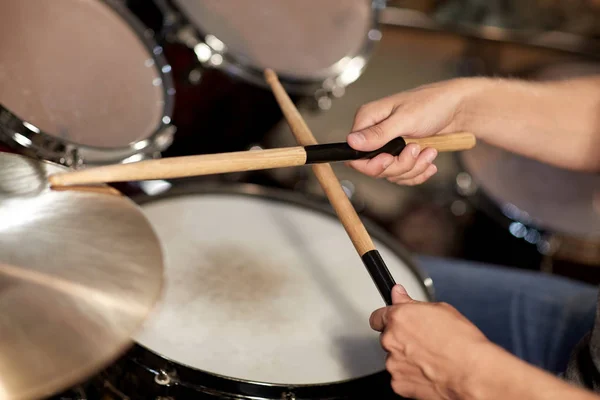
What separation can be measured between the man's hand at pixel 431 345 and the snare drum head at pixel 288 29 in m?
→ 0.63

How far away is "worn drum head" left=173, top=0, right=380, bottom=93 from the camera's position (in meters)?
1.19

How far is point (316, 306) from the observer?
3.00 ft

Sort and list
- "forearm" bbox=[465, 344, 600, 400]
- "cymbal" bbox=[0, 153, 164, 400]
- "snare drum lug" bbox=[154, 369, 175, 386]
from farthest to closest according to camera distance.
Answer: "snare drum lug" bbox=[154, 369, 175, 386] < "forearm" bbox=[465, 344, 600, 400] < "cymbal" bbox=[0, 153, 164, 400]

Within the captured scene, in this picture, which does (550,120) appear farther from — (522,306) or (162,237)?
(162,237)

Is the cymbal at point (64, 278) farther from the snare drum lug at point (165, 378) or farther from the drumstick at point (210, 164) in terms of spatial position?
the snare drum lug at point (165, 378)

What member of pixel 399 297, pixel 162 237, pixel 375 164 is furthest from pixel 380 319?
pixel 162 237

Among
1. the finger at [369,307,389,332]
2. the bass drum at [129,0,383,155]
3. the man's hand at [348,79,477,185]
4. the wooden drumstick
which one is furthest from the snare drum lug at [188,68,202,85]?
the finger at [369,307,389,332]

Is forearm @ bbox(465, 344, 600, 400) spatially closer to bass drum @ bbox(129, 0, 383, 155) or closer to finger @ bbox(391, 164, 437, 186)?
finger @ bbox(391, 164, 437, 186)

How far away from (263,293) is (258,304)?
3 centimetres

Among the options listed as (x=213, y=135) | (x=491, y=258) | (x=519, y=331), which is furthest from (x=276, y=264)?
(x=491, y=258)

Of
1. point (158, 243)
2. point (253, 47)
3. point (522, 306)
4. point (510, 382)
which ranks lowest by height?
point (510, 382)

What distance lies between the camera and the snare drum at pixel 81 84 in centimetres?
87

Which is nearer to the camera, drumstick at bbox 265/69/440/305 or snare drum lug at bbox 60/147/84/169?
drumstick at bbox 265/69/440/305

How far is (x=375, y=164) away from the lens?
2.66 feet
